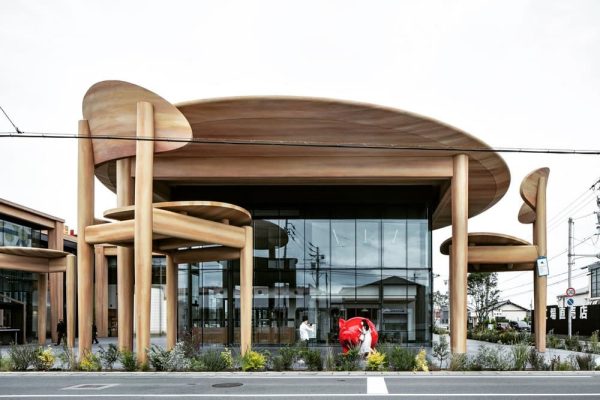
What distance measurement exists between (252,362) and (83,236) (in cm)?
667

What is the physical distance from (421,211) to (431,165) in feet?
22.5

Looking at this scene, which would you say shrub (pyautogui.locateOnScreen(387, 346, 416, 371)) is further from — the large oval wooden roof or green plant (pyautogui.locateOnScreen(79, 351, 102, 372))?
green plant (pyautogui.locateOnScreen(79, 351, 102, 372))

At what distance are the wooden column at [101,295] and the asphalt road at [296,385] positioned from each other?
29.9 metres

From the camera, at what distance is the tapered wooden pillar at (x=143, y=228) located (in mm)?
19094

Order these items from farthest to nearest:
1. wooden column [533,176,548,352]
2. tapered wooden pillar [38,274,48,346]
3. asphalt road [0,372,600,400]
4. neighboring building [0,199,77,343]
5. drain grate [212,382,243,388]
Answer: neighboring building [0,199,77,343] < tapered wooden pillar [38,274,48,346] < wooden column [533,176,548,352] < drain grate [212,382,243,388] < asphalt road [0,372,600,400]

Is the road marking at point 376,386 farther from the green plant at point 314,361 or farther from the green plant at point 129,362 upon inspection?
the green plant at point 129,362

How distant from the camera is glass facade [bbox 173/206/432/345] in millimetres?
31000

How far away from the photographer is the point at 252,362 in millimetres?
19016

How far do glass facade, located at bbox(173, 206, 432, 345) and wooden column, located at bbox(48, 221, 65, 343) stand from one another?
1245 centimetres

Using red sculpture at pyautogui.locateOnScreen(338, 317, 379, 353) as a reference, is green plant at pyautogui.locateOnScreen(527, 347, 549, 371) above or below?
below

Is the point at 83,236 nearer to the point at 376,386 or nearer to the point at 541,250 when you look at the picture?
the point at 376,386

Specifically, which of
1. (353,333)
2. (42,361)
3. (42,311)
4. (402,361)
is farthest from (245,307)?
(42,311)

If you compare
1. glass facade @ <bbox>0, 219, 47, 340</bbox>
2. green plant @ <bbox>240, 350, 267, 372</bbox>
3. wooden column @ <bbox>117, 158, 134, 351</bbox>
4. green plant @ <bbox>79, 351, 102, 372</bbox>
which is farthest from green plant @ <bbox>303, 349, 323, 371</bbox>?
glass facade @ <bbox>0, 219, 47, 340</bbox>

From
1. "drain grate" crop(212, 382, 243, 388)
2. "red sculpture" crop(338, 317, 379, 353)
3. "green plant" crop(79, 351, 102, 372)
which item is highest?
"red sculpture" crop(338, 317, 379, 353)
